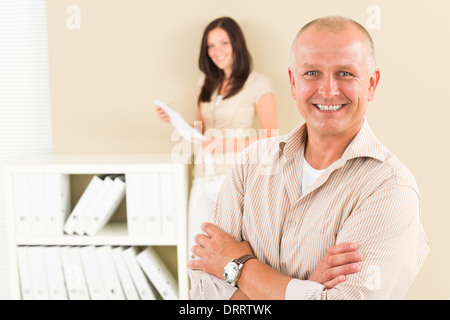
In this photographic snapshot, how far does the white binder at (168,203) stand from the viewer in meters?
2.63

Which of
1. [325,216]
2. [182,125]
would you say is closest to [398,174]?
[325,216]

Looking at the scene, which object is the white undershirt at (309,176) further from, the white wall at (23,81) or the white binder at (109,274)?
the white wall at (23,81)

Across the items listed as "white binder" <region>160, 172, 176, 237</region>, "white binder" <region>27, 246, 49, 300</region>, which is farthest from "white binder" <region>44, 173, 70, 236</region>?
"white binder" <region>160, 172, 176, 237</region>

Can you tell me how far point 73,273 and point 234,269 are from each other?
64.6 inches

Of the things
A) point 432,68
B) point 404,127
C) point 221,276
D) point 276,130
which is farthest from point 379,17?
point 221,276

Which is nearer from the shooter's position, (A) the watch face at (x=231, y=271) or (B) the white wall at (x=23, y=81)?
(A) the watch face at (x=231, y=271)

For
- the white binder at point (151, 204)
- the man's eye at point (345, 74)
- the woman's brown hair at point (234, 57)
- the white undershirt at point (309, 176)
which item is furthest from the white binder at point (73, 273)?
the man's eye at point (345, 74)

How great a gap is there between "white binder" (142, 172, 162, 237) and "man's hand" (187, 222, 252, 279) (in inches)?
45.6

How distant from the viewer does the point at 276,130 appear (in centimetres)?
267

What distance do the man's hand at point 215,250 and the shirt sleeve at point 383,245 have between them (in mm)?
238

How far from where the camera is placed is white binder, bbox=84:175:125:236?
8.84 feet

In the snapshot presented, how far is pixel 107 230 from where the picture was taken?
283cm

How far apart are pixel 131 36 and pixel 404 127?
5.21 ft
